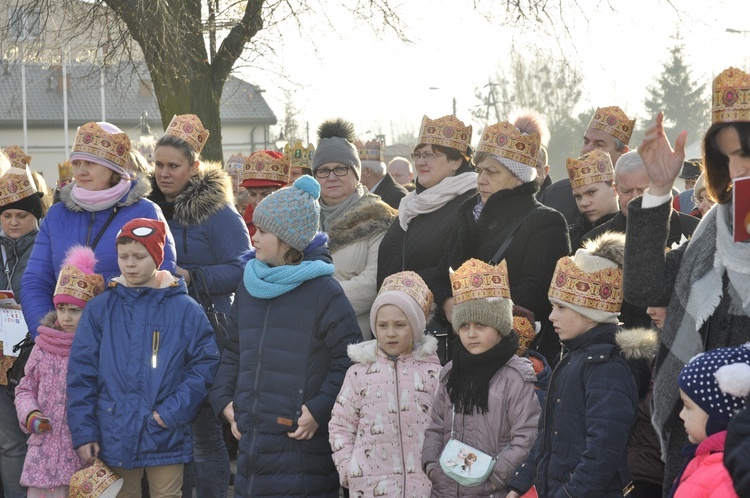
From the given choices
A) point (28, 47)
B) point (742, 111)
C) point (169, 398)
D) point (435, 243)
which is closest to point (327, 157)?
point (435, 243)

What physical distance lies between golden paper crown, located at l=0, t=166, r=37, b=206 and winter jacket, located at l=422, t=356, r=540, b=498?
369 cm

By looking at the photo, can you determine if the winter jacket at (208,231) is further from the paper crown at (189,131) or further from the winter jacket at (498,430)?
the winter jacket at (498,430)

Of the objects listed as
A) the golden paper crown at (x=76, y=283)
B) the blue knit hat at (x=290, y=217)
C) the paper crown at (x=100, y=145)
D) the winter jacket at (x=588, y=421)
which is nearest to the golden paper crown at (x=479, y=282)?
the winter jacket at (x=588, y=421)

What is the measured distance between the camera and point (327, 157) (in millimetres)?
6691

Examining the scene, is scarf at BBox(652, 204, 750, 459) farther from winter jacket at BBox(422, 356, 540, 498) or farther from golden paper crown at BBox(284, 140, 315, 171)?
golden paper crown at BBox(284, 140, 315, 171)

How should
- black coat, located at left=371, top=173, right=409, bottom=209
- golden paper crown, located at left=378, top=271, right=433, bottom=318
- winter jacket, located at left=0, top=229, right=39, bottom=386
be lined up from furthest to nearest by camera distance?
black coat, located at left=371, top=173, right=409, bottom=209 → winter jacket, located at left=0, top=229, right=39, bottom=386 → golden paper crown, located at left=378, top=271, right=433, bottom=318

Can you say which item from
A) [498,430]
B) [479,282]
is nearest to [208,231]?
[479,282]

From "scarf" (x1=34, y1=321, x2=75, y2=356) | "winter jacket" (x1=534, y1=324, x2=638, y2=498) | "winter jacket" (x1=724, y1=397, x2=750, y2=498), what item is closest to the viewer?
"winter jacket" (x1=724, y1=397, x2=750, y2=498)

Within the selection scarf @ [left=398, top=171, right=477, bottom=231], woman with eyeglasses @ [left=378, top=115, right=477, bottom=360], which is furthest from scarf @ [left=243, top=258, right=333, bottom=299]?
scarf @ [left=398, top=171, right=477, bottom=231]

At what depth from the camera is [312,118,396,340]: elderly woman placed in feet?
20.3

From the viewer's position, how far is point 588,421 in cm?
412

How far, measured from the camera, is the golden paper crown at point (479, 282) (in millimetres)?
4762

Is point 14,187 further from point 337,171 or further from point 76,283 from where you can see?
point 337,171

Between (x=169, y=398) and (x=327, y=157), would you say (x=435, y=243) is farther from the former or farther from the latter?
(x=169, y=398)
